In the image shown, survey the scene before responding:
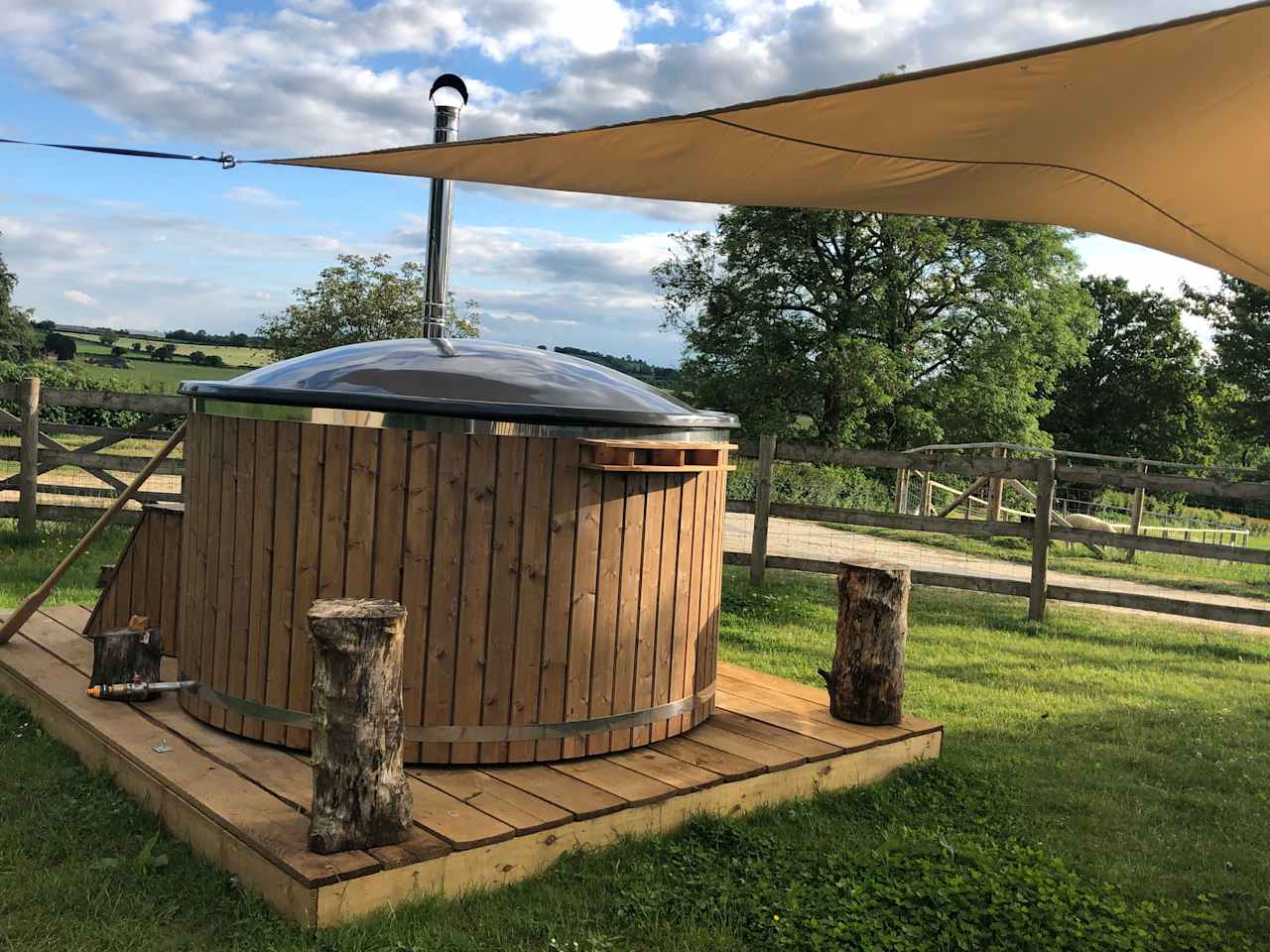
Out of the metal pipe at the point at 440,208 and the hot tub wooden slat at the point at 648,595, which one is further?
the metal pipe at the point at 440,208

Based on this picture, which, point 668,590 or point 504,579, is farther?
point 668,590

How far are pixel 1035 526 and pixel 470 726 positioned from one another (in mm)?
5965

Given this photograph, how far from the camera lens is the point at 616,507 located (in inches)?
157

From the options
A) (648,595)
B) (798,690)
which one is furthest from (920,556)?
(648,595)

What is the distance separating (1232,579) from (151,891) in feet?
45.2

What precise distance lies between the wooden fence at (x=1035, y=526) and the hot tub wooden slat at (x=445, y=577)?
496 cm

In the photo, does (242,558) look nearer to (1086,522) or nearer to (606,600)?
(606,600)

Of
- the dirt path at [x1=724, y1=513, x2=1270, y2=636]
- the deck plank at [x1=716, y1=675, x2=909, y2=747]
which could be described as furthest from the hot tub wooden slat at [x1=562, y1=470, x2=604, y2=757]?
the dirt path at [x1=724, y1=513, x2=1270, y2=636]

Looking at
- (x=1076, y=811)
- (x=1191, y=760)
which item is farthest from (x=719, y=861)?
(x=1191, y=760)

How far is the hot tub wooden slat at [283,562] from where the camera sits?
382cm

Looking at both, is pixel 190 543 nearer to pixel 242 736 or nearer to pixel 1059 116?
pixel 242 736

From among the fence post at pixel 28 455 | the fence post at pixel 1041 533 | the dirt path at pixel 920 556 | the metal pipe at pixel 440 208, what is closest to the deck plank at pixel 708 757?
the metal pipe at pixel 440 208

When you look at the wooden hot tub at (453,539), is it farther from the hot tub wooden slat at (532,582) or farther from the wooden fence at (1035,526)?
the wooden fence at (1035,526)

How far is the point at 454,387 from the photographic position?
3893 millimetres
